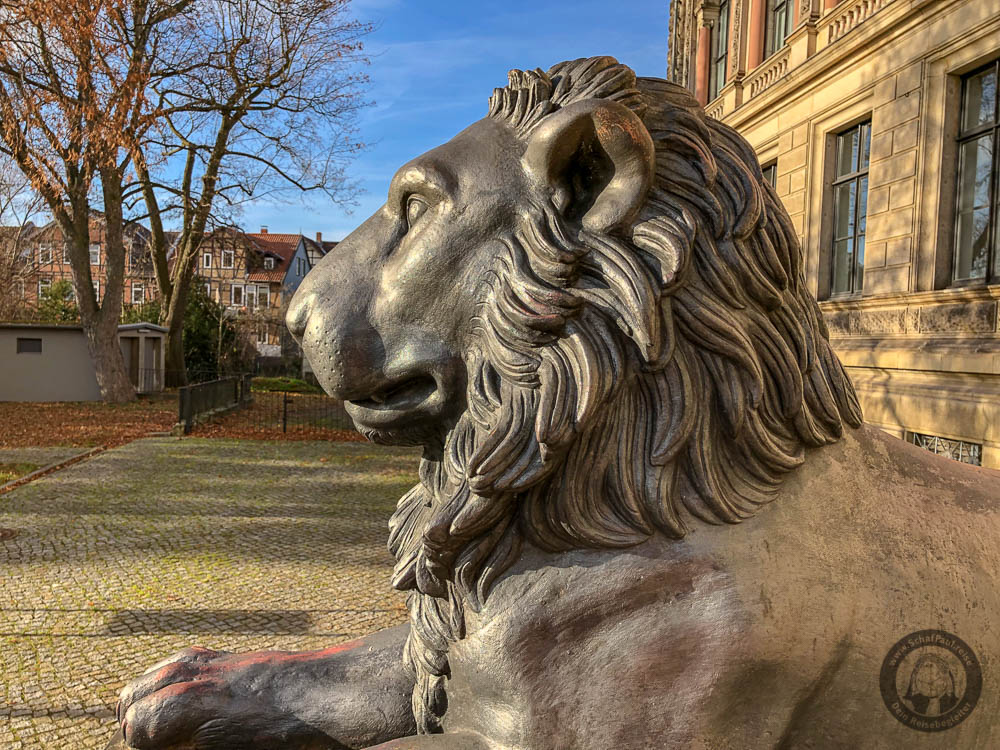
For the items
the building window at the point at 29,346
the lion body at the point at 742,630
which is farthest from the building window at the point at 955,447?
the building window at the point at 29,346

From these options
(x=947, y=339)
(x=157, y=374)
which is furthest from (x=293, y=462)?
(x=157, y=374)

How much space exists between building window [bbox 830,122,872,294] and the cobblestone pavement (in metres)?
7.26

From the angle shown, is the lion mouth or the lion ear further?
the lion mouth

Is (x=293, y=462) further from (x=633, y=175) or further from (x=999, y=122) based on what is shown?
(x=633, y=175)

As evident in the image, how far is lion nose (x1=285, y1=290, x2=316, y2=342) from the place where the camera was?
4.52ft

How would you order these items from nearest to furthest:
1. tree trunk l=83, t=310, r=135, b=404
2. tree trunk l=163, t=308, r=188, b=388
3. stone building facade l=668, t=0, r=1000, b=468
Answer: stone building facade l=668, t=0, r=1000, b=468, tree trunk l=83, t=310, r=135, b=404, tree trunk l=163, t=308, r=188, b=388

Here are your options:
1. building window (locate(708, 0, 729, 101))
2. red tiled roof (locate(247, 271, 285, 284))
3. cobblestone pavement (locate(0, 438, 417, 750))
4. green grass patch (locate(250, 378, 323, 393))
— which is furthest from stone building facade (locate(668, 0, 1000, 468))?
red tiled roof (locate(247, 271, 285, 284))

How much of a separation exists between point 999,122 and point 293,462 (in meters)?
10.3

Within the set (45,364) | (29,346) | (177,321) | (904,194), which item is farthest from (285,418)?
(904,194)

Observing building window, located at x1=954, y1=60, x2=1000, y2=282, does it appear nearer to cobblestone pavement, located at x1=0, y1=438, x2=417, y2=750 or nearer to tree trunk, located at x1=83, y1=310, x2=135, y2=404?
cobblestone pavement, located at x1=0, y1=438, x2=417, y2=750

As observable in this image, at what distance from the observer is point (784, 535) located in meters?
1.26

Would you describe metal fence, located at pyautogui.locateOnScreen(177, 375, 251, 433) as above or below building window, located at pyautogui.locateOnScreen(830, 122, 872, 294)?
below

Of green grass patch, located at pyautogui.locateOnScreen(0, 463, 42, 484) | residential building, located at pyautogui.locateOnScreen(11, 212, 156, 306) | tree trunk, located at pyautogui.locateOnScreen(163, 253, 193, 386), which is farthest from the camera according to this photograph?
residential building, located at pyautogui.locateOnScreen(11, 212, 156, 306)

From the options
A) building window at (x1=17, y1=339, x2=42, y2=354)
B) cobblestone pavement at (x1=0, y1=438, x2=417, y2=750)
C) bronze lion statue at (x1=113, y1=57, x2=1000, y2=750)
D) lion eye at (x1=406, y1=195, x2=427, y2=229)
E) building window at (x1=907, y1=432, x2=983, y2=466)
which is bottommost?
cobblestone pavement at (x1=0, y1=438, x2=417, y2=750)
